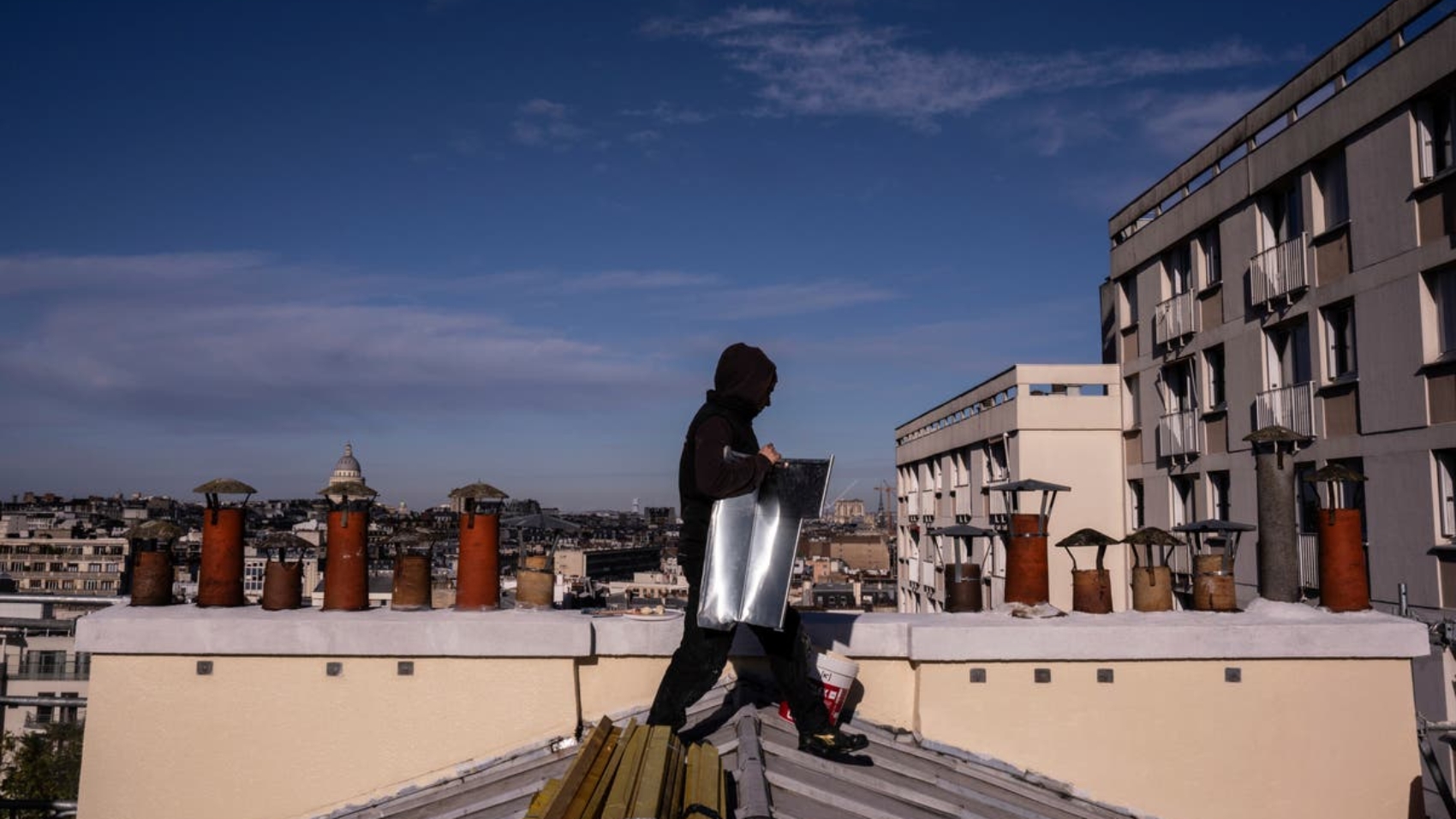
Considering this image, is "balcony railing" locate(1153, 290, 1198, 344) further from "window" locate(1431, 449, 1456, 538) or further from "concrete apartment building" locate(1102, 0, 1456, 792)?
"window" locate(1431, 449, 1456, 538)

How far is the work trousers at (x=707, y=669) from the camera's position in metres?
5.24

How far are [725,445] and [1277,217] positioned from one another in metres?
21.0

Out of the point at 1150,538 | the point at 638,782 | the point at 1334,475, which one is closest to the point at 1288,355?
the point at 1150,538

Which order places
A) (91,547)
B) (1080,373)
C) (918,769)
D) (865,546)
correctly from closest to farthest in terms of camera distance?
(918,769) < (1080,373) < (91,547) < (865,546)

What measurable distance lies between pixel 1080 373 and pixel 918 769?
2854 centimetres

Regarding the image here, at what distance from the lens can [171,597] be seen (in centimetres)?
686

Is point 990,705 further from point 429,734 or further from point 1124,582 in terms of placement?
point 1124,582

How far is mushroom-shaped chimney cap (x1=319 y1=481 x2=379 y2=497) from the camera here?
6.87 meters

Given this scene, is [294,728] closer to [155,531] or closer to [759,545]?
[155,531]

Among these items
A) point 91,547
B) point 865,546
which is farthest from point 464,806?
point 865,546

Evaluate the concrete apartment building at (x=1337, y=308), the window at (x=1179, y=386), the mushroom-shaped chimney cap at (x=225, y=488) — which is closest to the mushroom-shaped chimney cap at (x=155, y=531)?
the mushroom-shaped chimney cap at (x=225, y=488)

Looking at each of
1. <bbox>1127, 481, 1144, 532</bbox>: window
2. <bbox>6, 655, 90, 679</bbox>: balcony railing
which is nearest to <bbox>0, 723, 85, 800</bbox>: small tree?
<bbox>6, 655, 90, 679</bbox>: balcony railing

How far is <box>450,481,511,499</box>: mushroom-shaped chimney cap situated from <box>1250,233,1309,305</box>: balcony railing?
60.0 feet

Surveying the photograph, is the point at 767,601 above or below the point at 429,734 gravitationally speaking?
above
